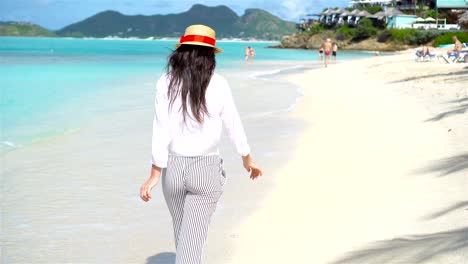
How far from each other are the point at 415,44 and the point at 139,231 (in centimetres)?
8259

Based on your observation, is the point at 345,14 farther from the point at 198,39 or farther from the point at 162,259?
the point at 198,39

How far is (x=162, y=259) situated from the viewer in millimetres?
4699

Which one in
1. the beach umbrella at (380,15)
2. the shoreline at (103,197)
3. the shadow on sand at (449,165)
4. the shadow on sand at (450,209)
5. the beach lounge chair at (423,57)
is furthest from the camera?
the beach umbrella at (380,15)

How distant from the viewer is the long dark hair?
10.4ft

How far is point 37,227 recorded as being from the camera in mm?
5578

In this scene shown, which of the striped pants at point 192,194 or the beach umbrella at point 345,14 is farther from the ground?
the striped pants at point 192,194

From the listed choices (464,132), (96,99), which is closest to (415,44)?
(96,99)

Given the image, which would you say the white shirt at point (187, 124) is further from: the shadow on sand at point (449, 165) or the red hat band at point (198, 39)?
the shadow on sand at point (449, 165)

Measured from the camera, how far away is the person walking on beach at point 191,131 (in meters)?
3.20

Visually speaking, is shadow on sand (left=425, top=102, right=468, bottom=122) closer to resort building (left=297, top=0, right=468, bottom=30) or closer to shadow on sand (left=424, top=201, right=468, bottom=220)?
shadow on sand (left=424, top=201, right=468, bottom=220)

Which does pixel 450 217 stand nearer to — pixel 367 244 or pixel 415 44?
pixel 367 244

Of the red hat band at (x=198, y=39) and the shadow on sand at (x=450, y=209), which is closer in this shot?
the red hat band at (x=198, y=39)

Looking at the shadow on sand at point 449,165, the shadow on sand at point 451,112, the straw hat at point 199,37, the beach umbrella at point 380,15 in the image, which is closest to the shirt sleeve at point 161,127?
the straw hat at point 199,37

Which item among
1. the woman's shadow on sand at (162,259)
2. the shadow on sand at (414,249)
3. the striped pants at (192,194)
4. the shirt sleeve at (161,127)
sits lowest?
the woman's shadow on sand at (162,259)
